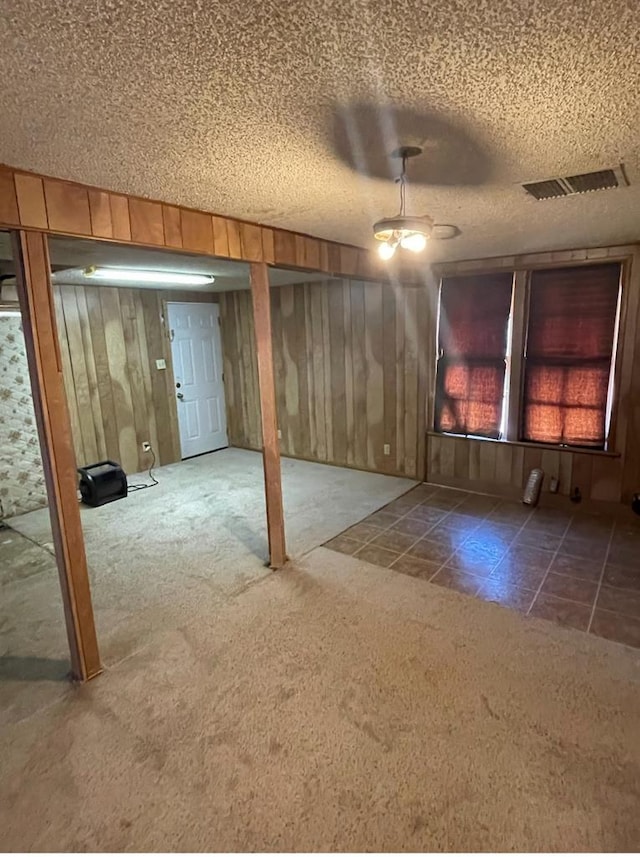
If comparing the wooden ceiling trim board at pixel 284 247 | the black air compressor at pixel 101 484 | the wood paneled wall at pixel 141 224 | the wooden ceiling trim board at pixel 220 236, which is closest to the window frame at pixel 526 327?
the wood paneled wall at pixel 141 224

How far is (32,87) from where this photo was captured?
127 cm

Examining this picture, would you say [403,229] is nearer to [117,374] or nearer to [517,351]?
[517,351]

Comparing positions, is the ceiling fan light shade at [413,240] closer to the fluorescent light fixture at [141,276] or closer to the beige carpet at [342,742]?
the beige carpet at [342,742]

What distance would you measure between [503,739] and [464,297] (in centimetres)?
381

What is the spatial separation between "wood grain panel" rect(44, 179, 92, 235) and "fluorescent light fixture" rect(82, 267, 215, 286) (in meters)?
2.19

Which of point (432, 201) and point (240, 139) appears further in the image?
point (432, 201)

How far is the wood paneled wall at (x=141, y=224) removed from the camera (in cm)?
193

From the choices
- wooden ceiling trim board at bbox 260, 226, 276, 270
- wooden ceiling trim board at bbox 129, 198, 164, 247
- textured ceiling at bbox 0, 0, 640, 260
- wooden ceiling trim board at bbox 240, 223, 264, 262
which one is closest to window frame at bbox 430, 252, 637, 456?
textured ceiling at bbox 0, 0, 640, 260

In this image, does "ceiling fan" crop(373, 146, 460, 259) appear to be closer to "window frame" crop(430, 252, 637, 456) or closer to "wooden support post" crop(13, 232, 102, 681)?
"wooden support post" crop(13, 232, 102, 681)

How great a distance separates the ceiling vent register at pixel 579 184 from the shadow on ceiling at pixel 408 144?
0.34m

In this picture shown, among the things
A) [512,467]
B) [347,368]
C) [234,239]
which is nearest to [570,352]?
[512,467]

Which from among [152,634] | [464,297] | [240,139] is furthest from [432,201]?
[152,634]

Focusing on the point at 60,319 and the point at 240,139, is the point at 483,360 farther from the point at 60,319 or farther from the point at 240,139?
the point at 60,319

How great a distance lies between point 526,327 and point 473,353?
1.77 feet
